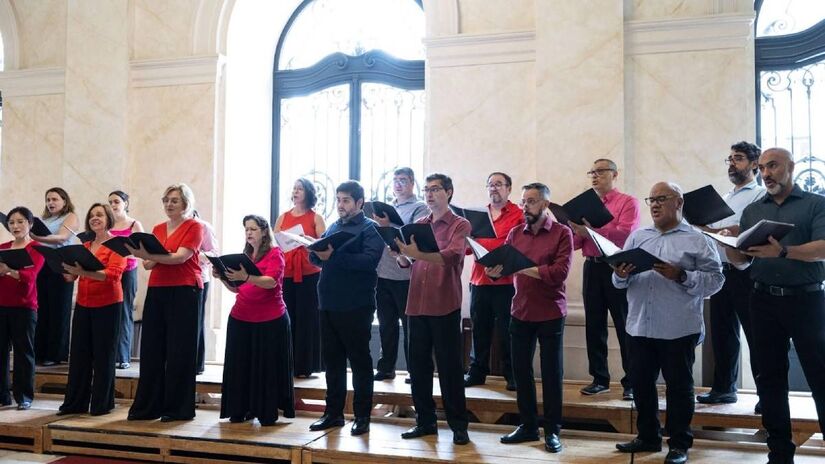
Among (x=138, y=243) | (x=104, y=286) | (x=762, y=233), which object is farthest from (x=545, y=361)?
(x=104, y=286)

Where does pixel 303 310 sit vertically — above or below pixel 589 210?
below

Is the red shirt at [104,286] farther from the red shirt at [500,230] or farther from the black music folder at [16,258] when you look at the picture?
the red shirt at [500,230]

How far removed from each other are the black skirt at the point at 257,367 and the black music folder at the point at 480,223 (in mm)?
1318

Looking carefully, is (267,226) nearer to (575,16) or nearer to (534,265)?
(534,265)

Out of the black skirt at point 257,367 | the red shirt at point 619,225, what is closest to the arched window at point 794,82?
the red shirt at point 619,225

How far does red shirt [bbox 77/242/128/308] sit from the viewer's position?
15.9 ft

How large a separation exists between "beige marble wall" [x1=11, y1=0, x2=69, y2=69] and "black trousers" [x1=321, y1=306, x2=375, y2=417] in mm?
4940

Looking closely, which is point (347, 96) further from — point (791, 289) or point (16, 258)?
point (791, 289)

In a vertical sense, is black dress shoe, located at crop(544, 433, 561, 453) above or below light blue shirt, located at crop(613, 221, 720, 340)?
below

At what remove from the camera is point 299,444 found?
13.9ft

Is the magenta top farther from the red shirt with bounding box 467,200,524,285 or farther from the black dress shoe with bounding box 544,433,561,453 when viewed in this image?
the black dress shoe with bounding box 544,433,561,453

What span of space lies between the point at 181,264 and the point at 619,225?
9.09 ft

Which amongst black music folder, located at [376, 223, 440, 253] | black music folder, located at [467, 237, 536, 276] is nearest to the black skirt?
black music folder, located at [376, 223, 440, 253]

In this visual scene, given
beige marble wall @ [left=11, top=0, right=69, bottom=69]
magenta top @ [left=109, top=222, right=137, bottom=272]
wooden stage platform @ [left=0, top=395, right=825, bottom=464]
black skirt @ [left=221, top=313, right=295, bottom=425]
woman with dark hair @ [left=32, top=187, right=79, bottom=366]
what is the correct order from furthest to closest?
beige marble wall @ [left=11, top=0, right=69, bottom=69], woman with dark hair @ [left=32, top=187, right=79, bottom=366], magenta top @ [left=109, top=222, right=137, bottom=272], black skirt @ [left=221, top=313, right=295, bottom=425], wooden stage platform @ [left=0, top=395, right=825, bottom=464]
